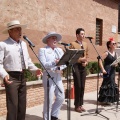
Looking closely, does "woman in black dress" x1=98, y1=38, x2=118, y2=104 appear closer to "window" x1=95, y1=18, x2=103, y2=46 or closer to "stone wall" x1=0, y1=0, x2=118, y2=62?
"stone wall" x1=0, y1=0, x2=118, y2=62

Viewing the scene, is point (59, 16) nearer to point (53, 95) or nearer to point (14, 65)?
point (53, 95)

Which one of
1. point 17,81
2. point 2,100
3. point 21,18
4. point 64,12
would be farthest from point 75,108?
point 64,12

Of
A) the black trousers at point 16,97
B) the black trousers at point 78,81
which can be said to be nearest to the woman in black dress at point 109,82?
the black trousers at point 78,81

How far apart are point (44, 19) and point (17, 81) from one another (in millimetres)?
6293

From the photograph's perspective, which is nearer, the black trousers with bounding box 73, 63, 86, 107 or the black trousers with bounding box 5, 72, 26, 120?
the black trousers with bounding box 5, 72, 26, 120

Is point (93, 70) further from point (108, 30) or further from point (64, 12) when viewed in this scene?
point (108, 30)

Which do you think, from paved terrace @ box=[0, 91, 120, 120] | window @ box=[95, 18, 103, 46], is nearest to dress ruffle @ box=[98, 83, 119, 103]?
paved terrace @ box=[0, 91, 120, 120]

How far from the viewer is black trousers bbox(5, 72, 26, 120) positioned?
4.73 metres

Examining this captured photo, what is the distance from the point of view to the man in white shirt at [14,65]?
4.69 meters

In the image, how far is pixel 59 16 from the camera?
11.7 meters

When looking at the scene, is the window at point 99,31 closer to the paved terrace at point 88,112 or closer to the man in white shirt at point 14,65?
the paved terrace at point 88,112

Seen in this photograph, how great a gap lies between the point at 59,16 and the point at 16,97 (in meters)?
7.38

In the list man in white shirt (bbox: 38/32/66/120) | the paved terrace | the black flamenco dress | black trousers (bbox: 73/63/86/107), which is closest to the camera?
man in white shirt (bbox: 38/32/66/120)

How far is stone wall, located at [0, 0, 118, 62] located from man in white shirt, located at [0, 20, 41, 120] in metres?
4.32
